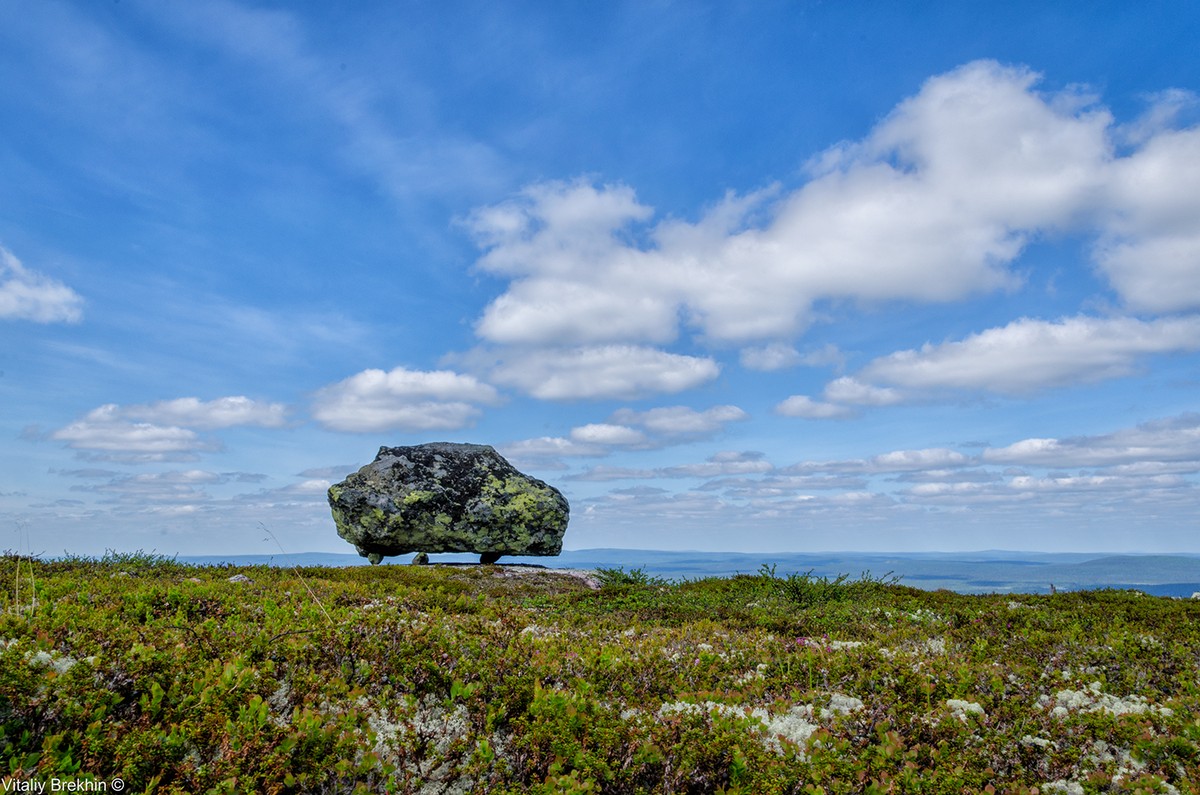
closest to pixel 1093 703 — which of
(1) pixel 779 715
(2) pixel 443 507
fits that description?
(1) pixel 779 715

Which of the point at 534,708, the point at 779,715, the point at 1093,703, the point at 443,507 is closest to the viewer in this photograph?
the point at 534,708

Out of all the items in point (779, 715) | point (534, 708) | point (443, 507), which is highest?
point (443, 507)

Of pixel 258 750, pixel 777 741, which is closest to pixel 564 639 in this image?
pixel 777 741

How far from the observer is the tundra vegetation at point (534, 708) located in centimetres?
512

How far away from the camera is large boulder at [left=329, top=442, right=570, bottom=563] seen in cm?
3203

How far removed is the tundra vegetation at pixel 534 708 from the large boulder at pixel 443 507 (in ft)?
68.9

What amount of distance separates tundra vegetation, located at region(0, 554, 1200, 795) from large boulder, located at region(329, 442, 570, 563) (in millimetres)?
20997

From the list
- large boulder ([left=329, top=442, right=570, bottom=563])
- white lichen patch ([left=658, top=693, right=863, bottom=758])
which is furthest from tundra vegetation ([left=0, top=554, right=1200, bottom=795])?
large boulder ([left=329, top=442, right=570, bottom=563])

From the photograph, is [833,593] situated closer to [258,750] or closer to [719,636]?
[719,636]

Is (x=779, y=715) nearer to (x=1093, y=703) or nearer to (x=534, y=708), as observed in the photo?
(x=534, y=708)

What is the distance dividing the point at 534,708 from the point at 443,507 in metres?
27.6

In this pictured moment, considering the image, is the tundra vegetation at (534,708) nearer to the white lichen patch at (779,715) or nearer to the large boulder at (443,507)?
the white lichen patch at (779,715)

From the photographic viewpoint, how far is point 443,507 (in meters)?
32.6

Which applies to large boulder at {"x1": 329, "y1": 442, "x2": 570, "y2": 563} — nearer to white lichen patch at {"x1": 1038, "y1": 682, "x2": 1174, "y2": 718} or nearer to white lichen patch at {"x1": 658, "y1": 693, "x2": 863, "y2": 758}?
white lichen patch at {"x1": 658, "y1": 693, "x2": 863, "y2": 758}
